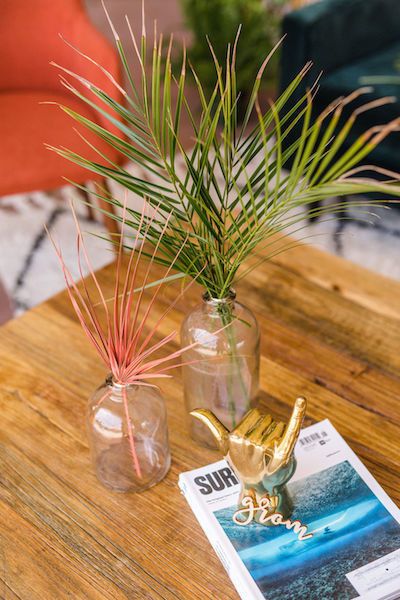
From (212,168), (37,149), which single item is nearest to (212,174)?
(212,168)

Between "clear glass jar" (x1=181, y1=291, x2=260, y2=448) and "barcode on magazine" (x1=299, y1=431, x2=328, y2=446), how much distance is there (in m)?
0.08

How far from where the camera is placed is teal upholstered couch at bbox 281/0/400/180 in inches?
70.6

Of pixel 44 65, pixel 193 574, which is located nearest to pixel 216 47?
pixel 44 65

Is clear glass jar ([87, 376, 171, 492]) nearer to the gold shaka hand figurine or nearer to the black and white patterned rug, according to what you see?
the gold shaka hand figurine

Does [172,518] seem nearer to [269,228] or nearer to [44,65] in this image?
[269,228]

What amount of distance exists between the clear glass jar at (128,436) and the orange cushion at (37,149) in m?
0.89

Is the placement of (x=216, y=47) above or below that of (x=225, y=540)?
above

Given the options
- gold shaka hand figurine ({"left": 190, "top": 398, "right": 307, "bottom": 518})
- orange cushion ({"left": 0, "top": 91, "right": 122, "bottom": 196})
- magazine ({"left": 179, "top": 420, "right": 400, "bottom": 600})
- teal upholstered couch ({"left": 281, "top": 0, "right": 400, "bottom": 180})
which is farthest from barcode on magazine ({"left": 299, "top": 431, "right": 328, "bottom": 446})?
teal upholstered couch ({"left": 281, "top": 0, "right": 400, "bottom": 180})

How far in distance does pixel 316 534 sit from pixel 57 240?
138 cm

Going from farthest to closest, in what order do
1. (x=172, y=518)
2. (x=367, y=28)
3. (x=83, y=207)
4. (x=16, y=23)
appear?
(x=83, y=207) < (x=367, y=28) < (x=16, y=23) < (x=172, y=518)

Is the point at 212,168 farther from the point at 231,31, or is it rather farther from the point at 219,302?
the point at 231,31

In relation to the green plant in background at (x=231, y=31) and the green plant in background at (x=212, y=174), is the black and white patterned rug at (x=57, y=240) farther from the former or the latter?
the green plant in background at (x=212, y=174)

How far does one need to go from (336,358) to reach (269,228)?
1.24ft

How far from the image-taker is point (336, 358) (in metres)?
1.02
